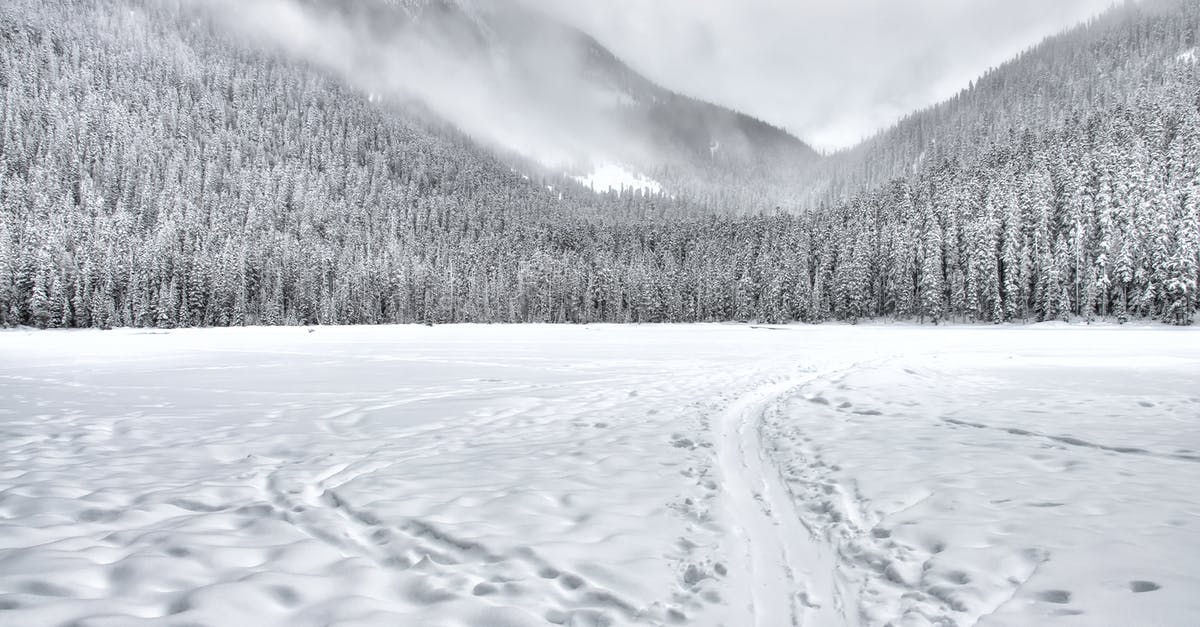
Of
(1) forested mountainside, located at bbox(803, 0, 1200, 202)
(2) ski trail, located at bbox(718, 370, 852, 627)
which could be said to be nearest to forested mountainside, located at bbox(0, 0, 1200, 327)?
(1) forested mountainside, located at bbox(803, 0, 1200, 202)

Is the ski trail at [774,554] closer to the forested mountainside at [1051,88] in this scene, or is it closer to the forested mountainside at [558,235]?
the forested mountainside at [558,235]

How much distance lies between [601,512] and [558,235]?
160 m

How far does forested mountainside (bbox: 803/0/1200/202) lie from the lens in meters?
130

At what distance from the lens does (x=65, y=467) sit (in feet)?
21.5

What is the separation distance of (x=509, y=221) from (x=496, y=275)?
210 feet

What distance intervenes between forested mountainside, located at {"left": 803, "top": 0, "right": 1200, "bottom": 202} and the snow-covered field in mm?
137504

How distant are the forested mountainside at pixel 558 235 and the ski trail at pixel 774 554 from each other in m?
69.4

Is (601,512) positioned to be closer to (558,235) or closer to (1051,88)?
(558,235)

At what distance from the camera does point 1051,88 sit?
156 meters

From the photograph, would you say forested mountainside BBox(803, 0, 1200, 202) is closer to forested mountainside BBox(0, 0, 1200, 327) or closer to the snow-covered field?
forested mountainside BBox(0, 0, 1200, 327)

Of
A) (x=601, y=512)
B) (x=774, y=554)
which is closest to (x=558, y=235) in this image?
(x=601, y=512)

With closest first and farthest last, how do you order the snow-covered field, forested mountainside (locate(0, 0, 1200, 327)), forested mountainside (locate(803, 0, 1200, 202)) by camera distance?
1. the snow-covered field
2. forested mountainside (locate(0, 0, 1200, 327))
3. forested mountainside (locate(803, 0, 1200, 202))

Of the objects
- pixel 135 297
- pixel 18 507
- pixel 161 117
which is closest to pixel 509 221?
pixel 135 297

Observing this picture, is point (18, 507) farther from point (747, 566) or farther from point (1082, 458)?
point (1082, 458)
